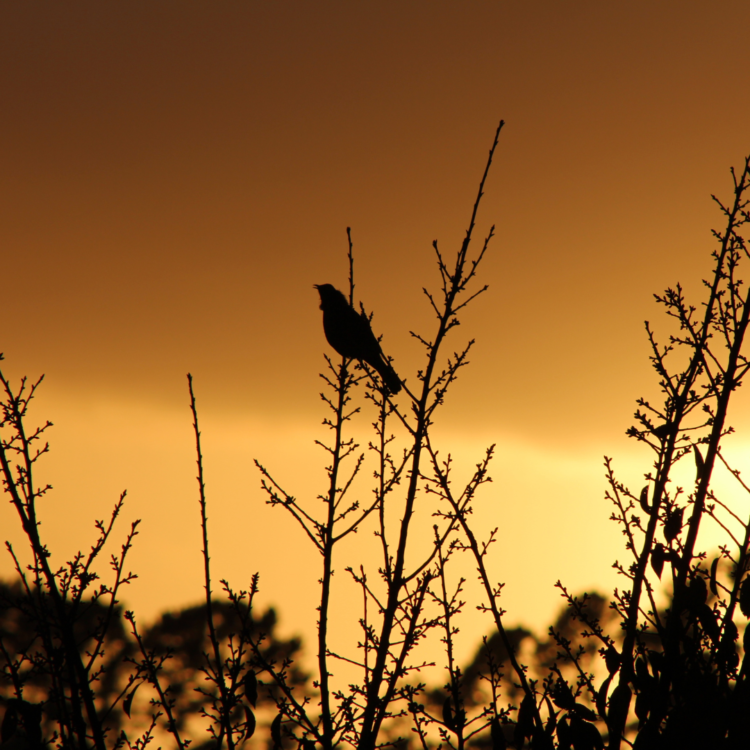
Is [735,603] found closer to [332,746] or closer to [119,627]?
[332,746]

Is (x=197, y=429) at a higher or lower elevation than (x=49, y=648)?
higher

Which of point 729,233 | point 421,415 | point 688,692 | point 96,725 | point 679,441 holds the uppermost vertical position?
point 729,233

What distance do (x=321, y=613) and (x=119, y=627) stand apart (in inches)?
885

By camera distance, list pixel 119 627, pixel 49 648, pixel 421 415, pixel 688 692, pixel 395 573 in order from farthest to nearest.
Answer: pixel 119 627 → pixel 421 415 → pixel 395 573 → pixel 49 648 → pixel 688 692

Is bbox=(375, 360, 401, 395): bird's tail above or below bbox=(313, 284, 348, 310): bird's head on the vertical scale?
below

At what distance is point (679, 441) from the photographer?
3.59m

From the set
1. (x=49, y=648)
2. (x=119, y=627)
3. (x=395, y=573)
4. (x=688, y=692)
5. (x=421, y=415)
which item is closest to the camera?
(x=688, y=692)

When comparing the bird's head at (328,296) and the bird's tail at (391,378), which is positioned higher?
the bird's head at (328,296)

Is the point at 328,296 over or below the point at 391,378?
over

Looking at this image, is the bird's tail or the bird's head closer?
the bird's tail

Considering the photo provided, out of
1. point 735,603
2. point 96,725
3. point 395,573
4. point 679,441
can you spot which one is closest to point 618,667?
point 735,603

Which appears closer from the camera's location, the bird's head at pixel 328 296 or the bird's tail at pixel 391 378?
the bird's tail at pixel 391 378

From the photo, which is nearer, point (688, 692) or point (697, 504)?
point (688, 692)

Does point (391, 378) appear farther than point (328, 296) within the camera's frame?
No
